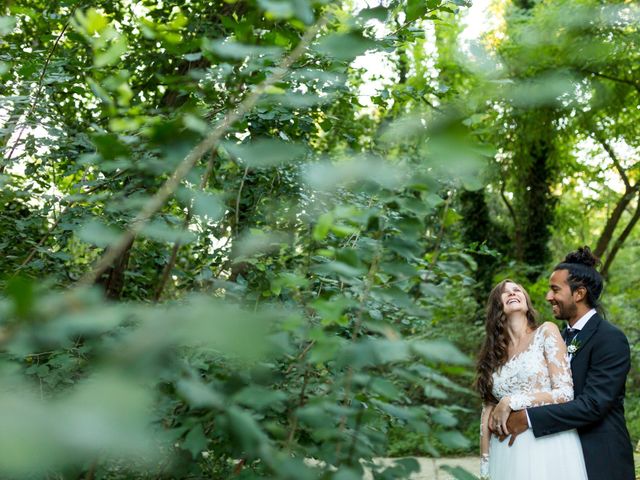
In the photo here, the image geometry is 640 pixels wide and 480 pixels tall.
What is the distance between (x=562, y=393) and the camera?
324cm

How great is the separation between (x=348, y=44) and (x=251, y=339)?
57 centimetres

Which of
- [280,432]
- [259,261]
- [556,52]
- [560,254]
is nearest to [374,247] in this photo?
[280,432]

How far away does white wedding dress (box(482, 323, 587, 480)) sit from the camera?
10.6 ft

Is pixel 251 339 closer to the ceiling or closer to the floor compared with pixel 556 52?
closer to the floor

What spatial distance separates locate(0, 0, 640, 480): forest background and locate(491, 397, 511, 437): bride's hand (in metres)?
0.83

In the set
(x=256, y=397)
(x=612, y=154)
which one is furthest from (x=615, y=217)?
(x=256, y=397)

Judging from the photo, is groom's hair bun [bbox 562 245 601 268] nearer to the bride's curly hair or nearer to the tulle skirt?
the bride's curly hair

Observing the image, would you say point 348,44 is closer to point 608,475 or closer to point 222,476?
point 222,476

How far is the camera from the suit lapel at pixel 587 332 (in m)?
3.33

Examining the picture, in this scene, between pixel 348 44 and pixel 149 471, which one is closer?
pixel 348 44

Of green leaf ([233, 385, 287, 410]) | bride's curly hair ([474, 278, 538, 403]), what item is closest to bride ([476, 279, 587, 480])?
bride's curly hair ([474, 278, 538, 403])

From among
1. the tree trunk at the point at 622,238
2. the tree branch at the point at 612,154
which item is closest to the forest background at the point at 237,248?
the tree branch at the point at 612,154

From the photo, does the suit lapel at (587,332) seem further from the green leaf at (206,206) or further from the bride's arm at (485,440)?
the green leaf at (206,206)

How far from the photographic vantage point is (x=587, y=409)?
3.12m
